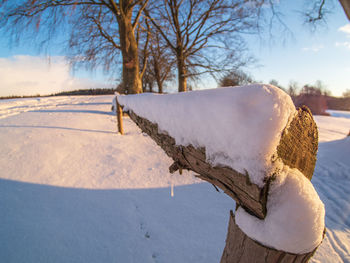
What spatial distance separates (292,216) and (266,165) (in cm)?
22

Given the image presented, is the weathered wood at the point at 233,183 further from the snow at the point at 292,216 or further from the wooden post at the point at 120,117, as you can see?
the wooden post at the point at 120,117

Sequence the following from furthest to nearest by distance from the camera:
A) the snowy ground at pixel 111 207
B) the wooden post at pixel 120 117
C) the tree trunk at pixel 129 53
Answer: the tree trunk at pixel 129 53 < the wooden post at pixel 120 117 < the snowy ground at pixel 111 207

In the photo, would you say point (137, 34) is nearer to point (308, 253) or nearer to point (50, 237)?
point (50, 237)

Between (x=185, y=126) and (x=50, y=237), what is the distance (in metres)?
2.19

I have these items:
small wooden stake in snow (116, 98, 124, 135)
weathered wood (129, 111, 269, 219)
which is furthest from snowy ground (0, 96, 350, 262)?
weathered wood (129, 111, 269, 219)

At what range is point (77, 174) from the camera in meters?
2.98

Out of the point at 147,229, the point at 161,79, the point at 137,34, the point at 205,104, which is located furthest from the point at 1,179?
the point at 161,79

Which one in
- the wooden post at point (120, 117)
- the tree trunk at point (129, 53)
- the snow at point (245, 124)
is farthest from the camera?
the tree trunk at point (129, 53)

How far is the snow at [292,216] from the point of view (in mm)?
579

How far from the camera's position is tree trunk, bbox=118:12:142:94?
5820mm

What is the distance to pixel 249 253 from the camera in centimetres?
72

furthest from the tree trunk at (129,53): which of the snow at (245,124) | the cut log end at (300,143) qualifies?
the cut log end at (300,143)

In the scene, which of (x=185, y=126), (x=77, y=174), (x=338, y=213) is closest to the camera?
(x=185, y=126)

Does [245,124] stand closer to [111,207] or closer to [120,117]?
[111,207]
